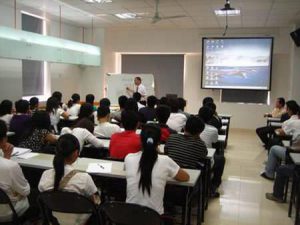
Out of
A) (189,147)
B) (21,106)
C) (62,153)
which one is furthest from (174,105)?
(62,153)

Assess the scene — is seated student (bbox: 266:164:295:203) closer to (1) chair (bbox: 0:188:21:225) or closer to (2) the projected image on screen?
(1) chair (bbox: 0:188:21:225)

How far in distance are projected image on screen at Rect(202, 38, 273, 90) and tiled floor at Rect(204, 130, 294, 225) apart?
10.6 ft

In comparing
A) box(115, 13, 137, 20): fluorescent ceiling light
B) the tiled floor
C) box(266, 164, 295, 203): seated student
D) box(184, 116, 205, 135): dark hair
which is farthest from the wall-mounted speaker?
box(184, 116, 205, 135): dark hair

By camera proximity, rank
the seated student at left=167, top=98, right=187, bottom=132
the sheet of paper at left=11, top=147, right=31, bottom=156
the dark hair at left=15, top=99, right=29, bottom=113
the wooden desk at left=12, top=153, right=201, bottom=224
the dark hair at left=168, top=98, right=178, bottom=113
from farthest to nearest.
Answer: the dark hair at left=168, top=98, right=178, bottom=113 < the seated student at left=167, top=98, right=187, bottom=132 < the dark hair at left=15, top=99, right=29, bottom=113 < the sheet of paper at left=11, top=147, right=31, bottom=156 < the wooden desk at left=12, top=153, right=201, bottom=224

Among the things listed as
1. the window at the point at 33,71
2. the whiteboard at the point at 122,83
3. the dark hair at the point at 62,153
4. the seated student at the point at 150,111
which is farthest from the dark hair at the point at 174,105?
the whiteboard at the point at 122,83

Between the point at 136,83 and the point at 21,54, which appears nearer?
the point at 21,54

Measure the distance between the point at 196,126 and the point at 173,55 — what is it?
7.12 metres

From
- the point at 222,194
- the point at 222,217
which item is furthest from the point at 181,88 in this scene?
the point at 222,217

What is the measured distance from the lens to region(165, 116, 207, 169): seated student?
9.55 ft

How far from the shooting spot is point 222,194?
4164 mm

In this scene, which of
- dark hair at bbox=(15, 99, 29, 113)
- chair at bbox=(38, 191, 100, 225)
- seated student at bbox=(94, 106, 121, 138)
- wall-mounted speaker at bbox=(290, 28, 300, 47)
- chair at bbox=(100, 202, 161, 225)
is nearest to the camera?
chair at bbox=(100, 202, 161, 225)

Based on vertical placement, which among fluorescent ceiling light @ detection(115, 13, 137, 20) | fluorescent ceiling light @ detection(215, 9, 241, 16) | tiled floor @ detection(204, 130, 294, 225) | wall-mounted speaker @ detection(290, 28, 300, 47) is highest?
fluorescent ceiling light @ detection(115, 13, 137, 20)

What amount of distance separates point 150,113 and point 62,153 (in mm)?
3304

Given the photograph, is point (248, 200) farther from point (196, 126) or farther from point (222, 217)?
point (196, 126)
